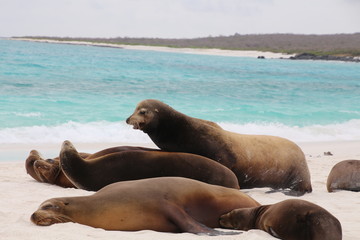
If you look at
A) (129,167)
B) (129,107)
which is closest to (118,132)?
(129,107)

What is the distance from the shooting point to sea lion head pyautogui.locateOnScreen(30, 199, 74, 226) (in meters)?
4.18

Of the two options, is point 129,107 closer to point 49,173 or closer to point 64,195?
point 49,173

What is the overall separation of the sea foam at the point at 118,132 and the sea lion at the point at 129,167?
7202mm

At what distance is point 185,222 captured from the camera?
416 centimetres

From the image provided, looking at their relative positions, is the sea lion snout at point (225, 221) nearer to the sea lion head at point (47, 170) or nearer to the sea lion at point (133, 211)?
the sea lion at point (133, 211)

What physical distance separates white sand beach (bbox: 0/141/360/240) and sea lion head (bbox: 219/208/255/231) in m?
0.15

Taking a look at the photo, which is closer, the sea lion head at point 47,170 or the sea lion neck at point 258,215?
the sea lion neck at point 258,215

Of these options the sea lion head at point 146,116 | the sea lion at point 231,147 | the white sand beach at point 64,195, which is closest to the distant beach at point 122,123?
the white sand beach at point 64,195

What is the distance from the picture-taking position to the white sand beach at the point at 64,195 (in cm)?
400

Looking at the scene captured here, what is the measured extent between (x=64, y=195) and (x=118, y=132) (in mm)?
8046

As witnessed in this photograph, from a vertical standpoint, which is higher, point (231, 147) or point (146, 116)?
point (146, 116)

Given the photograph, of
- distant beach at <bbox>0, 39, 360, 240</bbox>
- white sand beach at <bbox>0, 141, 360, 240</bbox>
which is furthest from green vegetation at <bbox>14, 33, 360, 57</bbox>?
white sand beach at <bbox>0, 141, 360, 240</bbox>

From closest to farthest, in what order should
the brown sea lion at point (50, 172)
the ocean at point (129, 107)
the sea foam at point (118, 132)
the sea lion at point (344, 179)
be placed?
the brown sea lion at point (50, 172)
the sea lion at point (344, 179)
the sea foam at point (118, 132)
the ocean at point (129, 107)

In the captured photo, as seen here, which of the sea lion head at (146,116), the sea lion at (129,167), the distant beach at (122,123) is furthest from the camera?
the sea lion head at (146,116)
